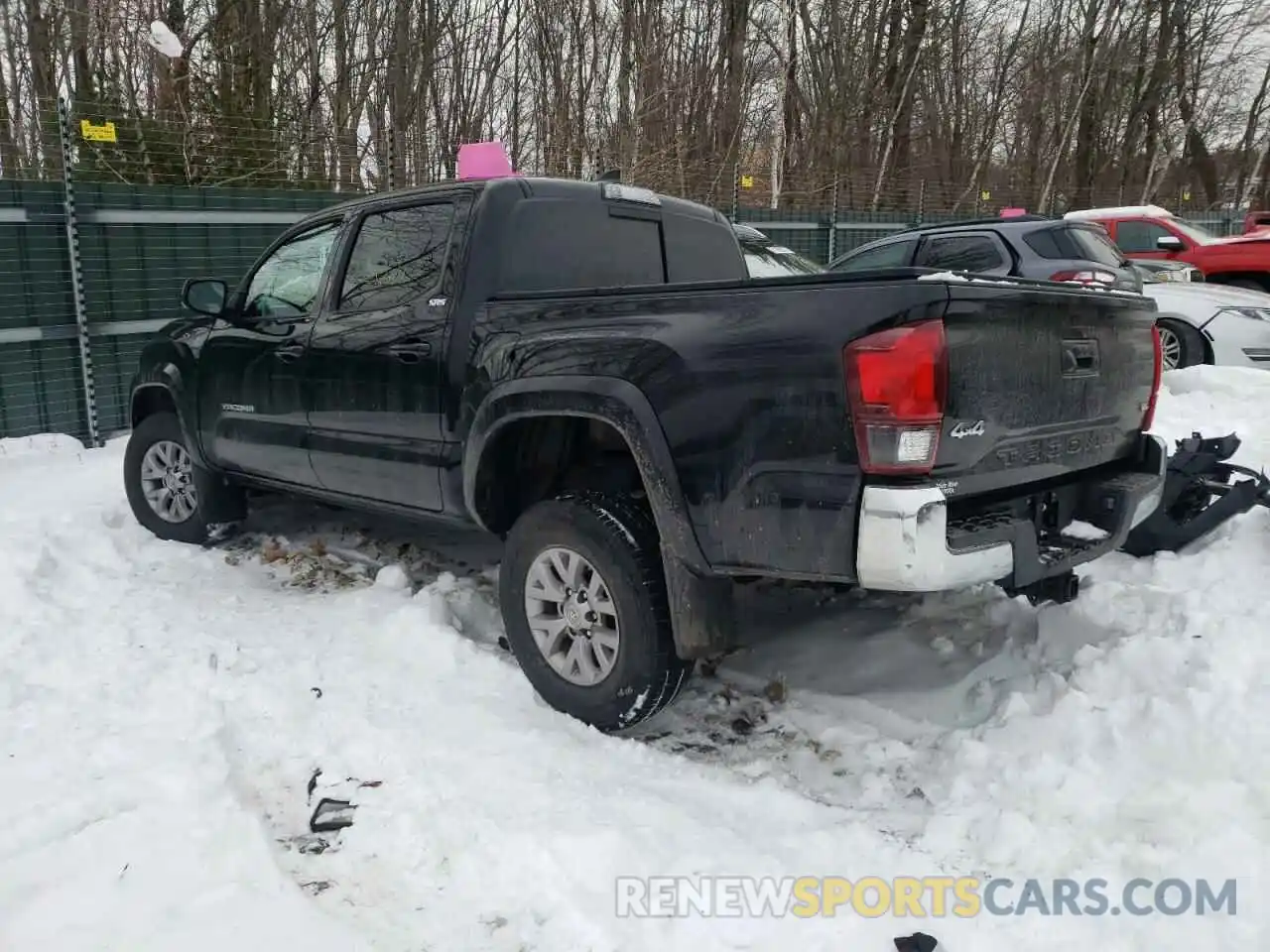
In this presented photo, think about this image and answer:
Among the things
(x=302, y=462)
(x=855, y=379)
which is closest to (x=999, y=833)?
(x=855, y=379)

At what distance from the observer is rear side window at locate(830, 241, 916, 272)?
8.86 meters

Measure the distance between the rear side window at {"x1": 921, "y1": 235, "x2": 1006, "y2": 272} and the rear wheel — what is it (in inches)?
72.9

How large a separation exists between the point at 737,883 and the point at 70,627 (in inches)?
122

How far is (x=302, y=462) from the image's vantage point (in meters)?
4.59

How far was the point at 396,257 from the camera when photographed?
416 cm

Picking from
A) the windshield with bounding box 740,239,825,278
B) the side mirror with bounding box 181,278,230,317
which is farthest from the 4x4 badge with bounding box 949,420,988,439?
the windshield with bounding box 740,239,825,278

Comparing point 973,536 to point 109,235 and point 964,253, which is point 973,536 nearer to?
point 964,253

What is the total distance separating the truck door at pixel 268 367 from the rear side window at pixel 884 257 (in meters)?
5.48

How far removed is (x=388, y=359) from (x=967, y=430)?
2.41 metres

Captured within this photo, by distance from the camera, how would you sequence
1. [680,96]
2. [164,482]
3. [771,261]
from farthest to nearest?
[680,96] → [771,261] → [164,482]

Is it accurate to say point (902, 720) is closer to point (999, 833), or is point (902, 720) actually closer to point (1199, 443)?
point (999, 833)

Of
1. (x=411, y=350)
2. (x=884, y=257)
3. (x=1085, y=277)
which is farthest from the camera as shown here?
(x=884, y=257)

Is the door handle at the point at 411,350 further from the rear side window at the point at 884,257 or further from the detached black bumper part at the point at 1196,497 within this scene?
the rear side window at the point at 884,257

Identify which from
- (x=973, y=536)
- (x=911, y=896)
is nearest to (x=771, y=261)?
(x=973, y=536)
